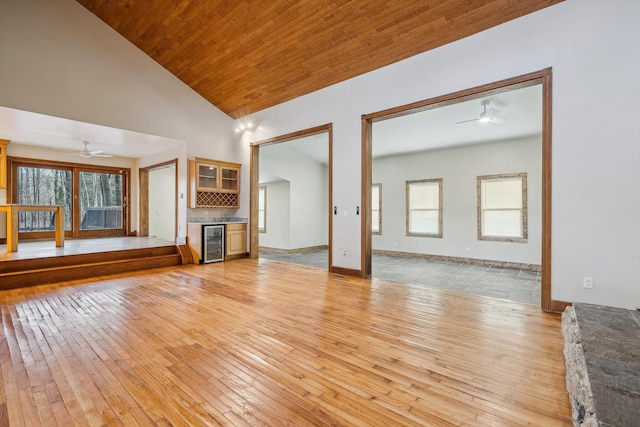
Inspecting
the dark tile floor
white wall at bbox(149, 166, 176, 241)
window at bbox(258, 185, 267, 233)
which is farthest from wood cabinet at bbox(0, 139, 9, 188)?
the dark tile floor

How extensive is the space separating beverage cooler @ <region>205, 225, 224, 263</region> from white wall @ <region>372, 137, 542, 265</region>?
4.50 metres

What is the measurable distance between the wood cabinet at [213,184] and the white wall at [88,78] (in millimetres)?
322

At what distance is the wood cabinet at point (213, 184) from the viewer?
6473 millimetres

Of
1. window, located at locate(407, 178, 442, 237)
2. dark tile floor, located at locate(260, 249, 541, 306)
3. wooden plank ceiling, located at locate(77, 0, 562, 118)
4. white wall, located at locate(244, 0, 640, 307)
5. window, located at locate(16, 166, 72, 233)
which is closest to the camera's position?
white wall, located at locate(244, 0, 640, 307)

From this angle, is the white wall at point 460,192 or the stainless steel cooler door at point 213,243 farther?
the white wall at point 460,192

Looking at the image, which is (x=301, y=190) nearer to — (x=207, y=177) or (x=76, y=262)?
(x=207, y=177)

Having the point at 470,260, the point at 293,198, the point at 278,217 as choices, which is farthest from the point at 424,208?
the point at 278,217

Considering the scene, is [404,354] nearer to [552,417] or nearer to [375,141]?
[552,417]

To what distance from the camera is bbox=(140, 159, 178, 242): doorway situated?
28.0ft

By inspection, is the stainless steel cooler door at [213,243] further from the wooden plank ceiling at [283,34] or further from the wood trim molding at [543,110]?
the wood trim molding at [543,110]

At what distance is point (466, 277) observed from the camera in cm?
539

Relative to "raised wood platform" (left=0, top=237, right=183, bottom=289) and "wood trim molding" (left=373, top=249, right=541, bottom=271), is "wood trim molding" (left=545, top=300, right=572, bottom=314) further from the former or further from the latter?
"raised wood platform" (left=0, top=237, right=183, bottom=289)

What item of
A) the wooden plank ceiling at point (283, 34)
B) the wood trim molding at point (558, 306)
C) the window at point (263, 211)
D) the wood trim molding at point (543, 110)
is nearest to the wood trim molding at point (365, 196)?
the wood trim molding at point (543, 110)

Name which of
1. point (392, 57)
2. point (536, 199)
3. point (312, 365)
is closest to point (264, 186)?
point (392, 57)
